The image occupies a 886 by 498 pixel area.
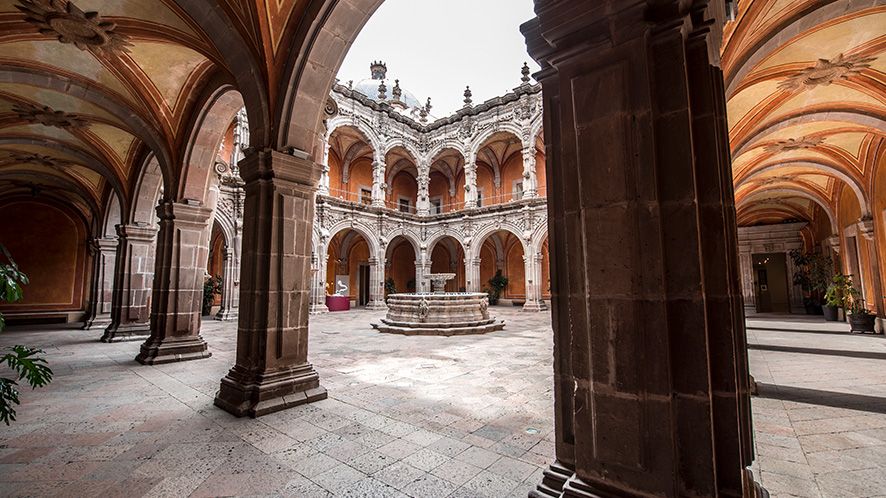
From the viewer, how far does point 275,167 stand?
3939 mm

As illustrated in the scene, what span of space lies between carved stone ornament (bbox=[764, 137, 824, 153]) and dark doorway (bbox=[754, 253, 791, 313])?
1324 centimetres

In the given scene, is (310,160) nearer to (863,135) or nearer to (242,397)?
(242,397)

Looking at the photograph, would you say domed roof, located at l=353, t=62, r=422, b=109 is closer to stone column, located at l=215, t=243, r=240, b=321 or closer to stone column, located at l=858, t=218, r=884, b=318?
stone column, located at l=215, t=243, r=240, b=321

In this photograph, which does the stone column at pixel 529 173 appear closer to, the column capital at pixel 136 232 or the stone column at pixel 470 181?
the stone column at pixel 470 181

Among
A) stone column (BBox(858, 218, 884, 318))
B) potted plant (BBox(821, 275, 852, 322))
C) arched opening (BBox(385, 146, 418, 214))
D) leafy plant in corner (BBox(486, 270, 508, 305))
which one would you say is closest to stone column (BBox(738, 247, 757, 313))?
potted plant (BBox(821, 275, 852, 322))

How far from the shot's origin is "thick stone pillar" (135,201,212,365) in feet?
19.6

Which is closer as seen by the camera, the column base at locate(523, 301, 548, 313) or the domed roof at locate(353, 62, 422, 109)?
the column base at locate(523, 301, 548, 313)

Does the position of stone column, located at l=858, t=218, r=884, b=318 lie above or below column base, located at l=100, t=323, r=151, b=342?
above

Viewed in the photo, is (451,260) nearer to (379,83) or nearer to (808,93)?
(379,83)

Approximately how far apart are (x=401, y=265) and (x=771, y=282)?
21232 millimetres

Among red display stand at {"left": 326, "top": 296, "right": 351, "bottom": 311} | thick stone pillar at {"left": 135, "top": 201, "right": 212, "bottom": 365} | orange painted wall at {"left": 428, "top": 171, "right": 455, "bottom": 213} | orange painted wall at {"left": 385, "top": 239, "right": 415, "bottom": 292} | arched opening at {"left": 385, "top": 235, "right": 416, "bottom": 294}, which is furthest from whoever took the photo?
orange painted wall at {"left": 428, "top": 171, "right": 455, "bottom": 213}

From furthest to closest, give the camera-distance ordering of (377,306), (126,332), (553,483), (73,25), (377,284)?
1. (377,284)
2. (377,306)
3. (126,332)
4. (73,25)
5. (553,483)

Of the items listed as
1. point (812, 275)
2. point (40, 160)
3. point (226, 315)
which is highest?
point (40, 160)

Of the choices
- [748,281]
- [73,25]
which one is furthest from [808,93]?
[748,281]
